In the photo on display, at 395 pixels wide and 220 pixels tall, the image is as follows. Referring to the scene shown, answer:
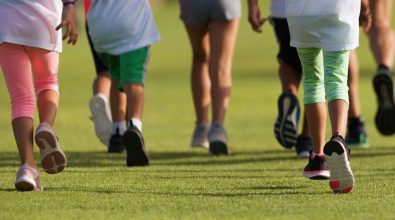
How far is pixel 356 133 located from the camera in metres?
11.3

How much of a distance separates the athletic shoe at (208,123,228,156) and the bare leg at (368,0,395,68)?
5.64 feet

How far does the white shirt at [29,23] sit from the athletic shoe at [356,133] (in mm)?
4393

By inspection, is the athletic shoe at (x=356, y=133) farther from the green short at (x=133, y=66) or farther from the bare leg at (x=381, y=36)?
the green short at (x=133, y=66)

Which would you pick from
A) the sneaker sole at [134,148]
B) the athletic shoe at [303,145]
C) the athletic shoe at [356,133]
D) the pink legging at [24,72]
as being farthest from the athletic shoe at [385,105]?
the pink legging at [24,72]

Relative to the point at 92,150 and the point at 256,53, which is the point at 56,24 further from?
the point at 256,53

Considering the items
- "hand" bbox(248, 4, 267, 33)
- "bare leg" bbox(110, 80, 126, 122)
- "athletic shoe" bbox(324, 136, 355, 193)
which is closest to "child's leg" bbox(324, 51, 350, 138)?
"athletic shoe" bbox(324, 136, 355, 193)

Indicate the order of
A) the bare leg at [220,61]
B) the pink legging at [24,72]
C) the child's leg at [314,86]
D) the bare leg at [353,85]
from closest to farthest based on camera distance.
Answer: the pink legging at [24,72]
the child's leg at [314,86]
the bare leg at [220,61]
the bare leg at [353,85]

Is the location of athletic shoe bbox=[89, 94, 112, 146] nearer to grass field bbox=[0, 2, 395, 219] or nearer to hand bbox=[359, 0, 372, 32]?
grass field bbox=[0, 2, 395, 219]

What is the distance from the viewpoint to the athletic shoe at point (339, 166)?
725cm

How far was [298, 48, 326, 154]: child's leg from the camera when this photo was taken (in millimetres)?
8062

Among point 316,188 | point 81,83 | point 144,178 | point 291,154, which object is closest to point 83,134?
point 291,154

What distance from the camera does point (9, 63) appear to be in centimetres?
765

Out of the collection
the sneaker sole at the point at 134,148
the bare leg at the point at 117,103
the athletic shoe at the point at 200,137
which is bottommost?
the athletic shoe at the point at 200,137

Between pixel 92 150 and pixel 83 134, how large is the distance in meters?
2.16
